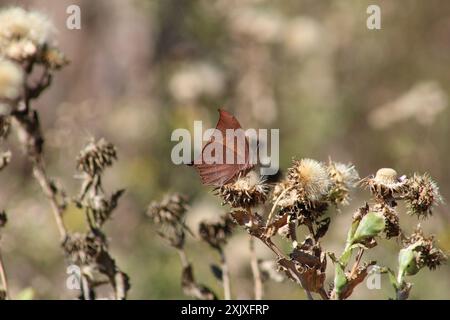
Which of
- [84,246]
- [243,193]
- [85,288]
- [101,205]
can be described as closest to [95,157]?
[101,205]

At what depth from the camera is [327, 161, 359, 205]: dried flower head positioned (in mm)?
2094

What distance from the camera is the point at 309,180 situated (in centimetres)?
199

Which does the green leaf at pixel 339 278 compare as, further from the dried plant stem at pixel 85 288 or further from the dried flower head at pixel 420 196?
the dried plant stem at pixel 85 288

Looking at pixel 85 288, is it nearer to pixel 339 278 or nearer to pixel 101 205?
pixel 101 205

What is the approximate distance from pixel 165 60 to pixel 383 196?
4.93 m

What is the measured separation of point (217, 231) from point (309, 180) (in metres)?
0.80

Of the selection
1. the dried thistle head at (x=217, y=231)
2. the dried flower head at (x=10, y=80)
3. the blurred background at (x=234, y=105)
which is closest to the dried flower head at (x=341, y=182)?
the dried thistle head at (x=217, y=231)

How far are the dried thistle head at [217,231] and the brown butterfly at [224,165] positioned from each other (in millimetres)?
631

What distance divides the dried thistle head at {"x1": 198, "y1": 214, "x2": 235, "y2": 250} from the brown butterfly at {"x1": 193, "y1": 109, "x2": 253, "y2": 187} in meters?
0.63

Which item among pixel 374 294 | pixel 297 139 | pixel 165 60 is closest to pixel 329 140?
pixel 297 139

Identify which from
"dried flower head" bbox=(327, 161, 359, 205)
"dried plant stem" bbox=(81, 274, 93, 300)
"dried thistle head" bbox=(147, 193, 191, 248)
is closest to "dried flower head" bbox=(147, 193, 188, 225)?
"dried thistle head" bbox=(147, 193, 191, 248)

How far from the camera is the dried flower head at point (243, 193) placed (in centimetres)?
204

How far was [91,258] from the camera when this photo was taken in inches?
98.2

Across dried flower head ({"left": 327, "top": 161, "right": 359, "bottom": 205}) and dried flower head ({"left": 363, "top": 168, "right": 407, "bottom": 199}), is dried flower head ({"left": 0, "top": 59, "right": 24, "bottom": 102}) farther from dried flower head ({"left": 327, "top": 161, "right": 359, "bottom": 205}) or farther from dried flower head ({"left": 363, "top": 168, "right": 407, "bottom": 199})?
dried flower head ({"left": 363, "top": 168, "right": 407, "bottom": 199})
